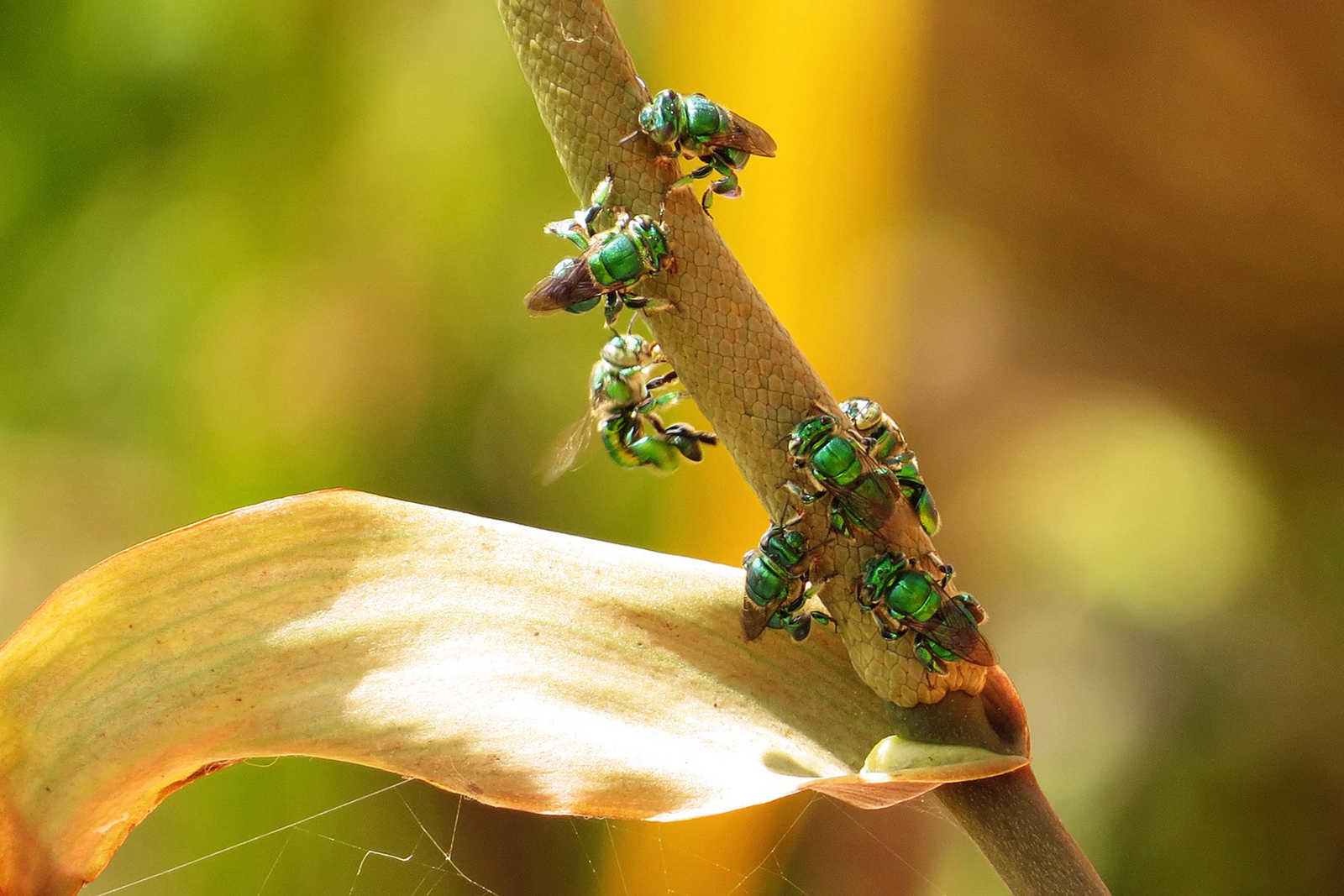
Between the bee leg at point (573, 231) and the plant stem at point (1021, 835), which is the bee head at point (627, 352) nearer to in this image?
the bee leg at point (573, 231)

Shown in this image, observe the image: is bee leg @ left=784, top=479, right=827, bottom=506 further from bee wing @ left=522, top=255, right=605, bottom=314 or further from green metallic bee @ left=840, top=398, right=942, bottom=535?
bee wing @ left=522, top=255, right=605, bottom=314

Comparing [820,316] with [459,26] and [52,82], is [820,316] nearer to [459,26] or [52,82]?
[459,26]

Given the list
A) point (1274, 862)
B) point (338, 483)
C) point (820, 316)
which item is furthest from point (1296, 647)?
point (338, 483)

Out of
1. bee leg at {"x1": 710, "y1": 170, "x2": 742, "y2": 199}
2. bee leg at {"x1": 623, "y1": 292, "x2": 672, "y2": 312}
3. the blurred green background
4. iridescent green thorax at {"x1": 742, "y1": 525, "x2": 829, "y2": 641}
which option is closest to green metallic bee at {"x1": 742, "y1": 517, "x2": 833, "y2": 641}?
iridescent green thorax at {"x1": 742, "y1": 525, "x2": 829, "y2": 641}

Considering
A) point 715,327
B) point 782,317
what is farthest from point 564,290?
point 782,317

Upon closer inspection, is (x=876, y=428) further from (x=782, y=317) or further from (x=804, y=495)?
(x=782, y=317)
